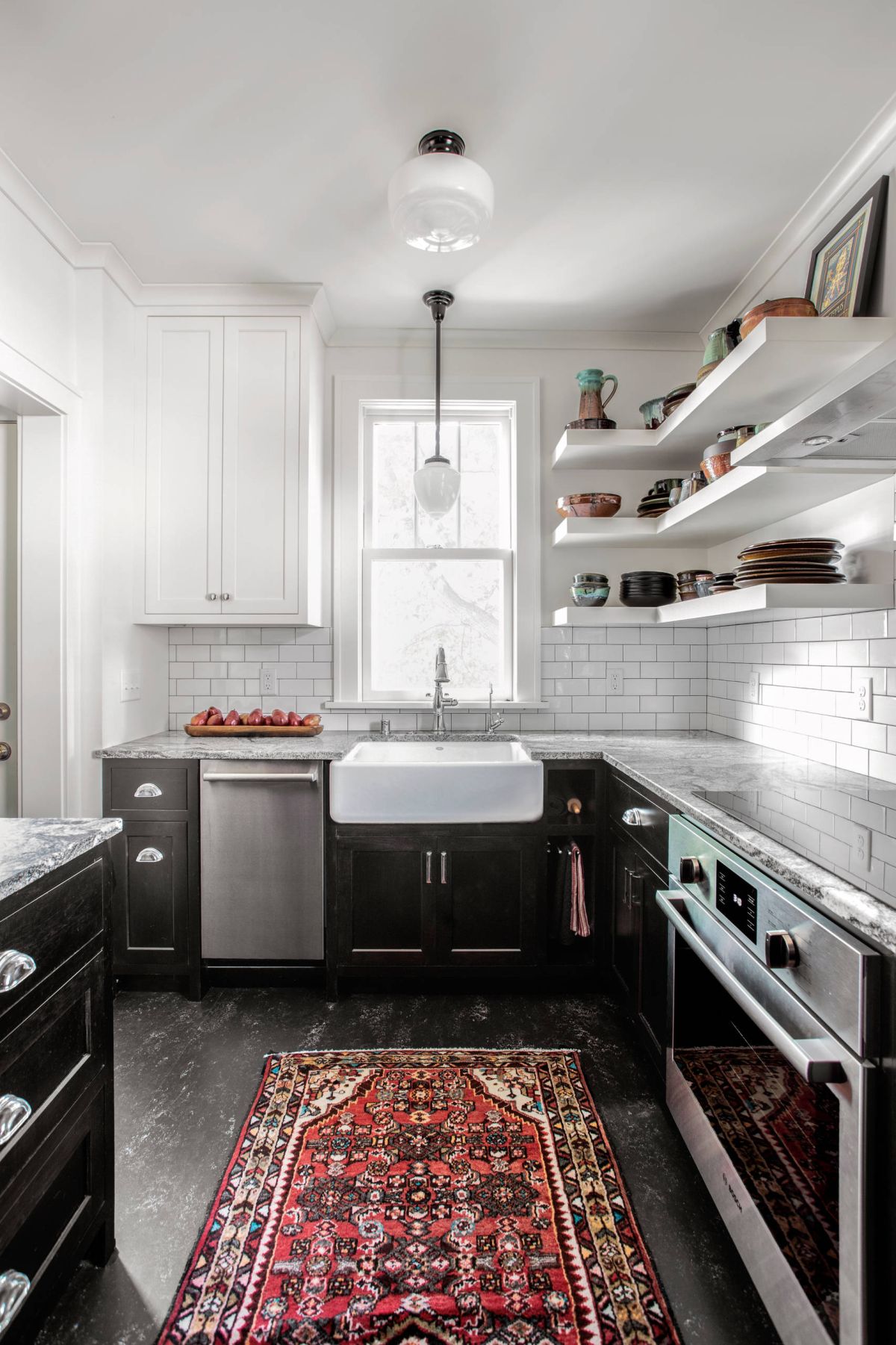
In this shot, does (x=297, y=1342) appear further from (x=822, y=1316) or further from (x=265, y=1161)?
(x=822, y=1316)

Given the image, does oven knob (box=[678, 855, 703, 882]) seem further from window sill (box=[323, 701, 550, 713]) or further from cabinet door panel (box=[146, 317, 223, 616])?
cabinet door panel (box=[146, 317, 223, 616])

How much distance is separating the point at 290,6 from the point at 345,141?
1.26 ft

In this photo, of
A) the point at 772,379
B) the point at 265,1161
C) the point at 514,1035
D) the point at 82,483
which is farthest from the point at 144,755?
the point at 772,379

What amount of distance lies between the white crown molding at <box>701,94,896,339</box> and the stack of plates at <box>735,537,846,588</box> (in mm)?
1067

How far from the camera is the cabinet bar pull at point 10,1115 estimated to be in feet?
3.18

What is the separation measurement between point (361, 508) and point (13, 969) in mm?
2382

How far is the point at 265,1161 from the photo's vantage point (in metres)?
1.61

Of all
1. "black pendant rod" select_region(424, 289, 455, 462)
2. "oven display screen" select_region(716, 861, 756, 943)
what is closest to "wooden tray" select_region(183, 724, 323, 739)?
"black pendant rod" select_region(424, 289, 455, 462)

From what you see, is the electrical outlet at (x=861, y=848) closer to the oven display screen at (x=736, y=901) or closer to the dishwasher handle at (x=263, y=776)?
the oven display screen at (x=736, y=901)

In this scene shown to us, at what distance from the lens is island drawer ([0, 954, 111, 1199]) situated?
39.6 inches

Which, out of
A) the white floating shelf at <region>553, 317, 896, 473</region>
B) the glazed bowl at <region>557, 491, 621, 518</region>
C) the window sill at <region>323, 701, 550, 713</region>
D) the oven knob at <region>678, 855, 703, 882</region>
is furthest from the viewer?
the window sill at <region>323, 701, 550, 713</region>

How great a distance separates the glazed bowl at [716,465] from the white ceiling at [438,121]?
2.66 feet

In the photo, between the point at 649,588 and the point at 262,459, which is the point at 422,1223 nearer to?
the point at 649,588

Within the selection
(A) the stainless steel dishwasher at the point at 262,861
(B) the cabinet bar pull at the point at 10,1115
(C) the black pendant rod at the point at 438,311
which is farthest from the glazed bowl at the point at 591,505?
(B) the cabinet bar pull at the point at 10,1115
